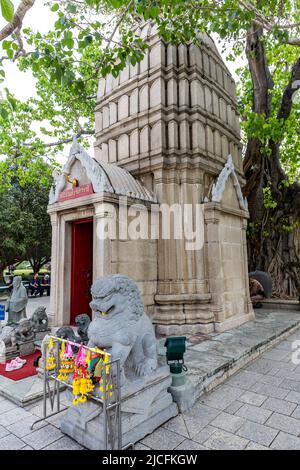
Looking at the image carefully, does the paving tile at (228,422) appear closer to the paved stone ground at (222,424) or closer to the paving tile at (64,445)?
the paved stone ground at (222,424)

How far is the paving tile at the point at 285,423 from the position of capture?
3373mm

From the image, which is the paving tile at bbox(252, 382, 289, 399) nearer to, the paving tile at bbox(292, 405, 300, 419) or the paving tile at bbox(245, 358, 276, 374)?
the paving tile at bbox(292, 405, 300, 419)

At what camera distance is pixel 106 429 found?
278 centimetres

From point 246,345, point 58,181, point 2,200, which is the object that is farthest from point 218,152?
point 2,200

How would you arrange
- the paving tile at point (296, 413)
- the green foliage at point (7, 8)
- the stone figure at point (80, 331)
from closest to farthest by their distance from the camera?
the green foliage at point (7, 8) → the paving tile at point (296, 413) → the stone figure at point (80, 331)

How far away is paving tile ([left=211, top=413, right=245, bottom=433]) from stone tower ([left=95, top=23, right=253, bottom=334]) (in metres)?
3.26

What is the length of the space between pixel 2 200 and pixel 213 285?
1772cm

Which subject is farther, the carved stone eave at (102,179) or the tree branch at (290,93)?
the tree branch at (290,93)

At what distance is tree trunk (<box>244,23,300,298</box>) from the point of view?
12.3m

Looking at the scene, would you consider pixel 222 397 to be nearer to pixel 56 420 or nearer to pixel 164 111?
pixel 56 420

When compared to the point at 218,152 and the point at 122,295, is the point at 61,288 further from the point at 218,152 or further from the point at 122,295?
the point at 218,152

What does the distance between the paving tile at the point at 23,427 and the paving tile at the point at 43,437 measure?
72 millimetres

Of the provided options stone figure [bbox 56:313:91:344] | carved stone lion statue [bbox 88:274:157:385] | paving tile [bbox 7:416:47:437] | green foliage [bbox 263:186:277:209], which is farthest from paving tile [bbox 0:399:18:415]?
green foliage [bbox 263:186:277:209]

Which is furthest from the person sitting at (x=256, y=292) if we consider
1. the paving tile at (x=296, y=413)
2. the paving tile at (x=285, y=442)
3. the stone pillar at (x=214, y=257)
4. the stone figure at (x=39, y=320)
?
the paving tile at (x=285, y=442)
